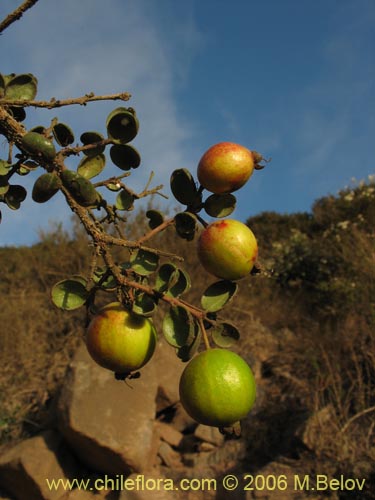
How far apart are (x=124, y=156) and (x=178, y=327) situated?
0.45m

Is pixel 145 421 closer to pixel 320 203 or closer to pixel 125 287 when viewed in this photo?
pixel 125 287

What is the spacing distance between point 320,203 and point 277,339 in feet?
19.8

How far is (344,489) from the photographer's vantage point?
417cm

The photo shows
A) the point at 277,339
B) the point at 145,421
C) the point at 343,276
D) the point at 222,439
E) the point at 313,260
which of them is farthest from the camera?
the point at 313,260

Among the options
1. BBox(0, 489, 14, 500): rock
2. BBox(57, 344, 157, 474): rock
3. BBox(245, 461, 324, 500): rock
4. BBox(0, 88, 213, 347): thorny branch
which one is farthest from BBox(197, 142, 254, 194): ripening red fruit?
BBox(0, 489, 14, 500): rock

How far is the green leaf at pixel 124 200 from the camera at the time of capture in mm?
1046

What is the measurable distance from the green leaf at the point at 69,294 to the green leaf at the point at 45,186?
22 centimetres

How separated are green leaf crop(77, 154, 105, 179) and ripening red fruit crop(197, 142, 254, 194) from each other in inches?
10.4

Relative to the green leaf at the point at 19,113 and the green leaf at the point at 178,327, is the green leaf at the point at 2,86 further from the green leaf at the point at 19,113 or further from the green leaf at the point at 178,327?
the green leaf at the point at 178,327

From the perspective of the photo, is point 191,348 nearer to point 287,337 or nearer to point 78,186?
point 78,186

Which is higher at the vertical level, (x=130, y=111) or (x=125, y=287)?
(x=130, y=111)

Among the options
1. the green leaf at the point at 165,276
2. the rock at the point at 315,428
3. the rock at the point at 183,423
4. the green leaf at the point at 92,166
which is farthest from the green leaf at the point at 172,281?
the rock at the point at 183,423

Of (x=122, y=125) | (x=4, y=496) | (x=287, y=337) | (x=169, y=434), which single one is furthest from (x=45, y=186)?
(x=287, y=337)

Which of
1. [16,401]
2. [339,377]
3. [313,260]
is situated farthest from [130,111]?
[313,260]
